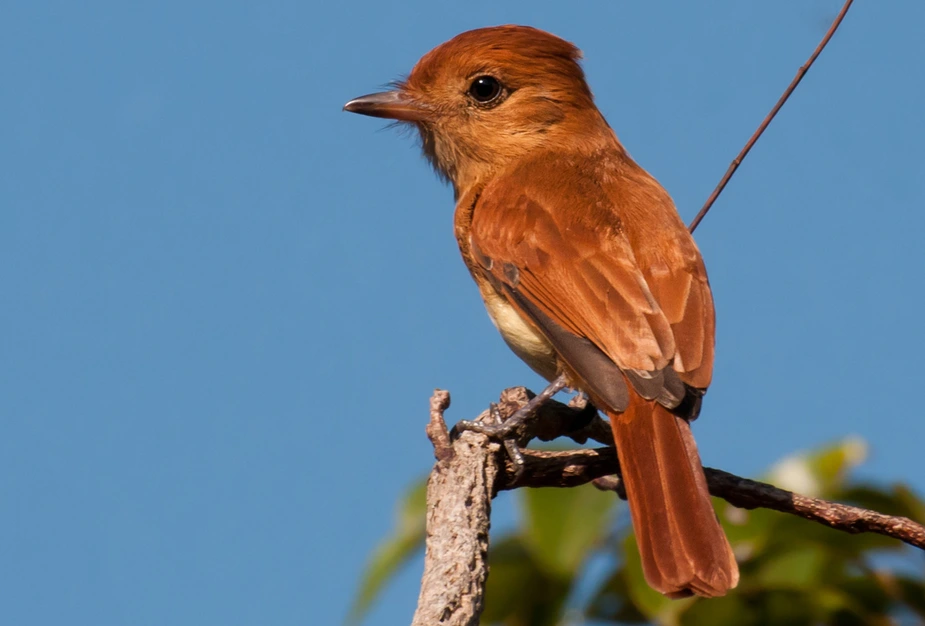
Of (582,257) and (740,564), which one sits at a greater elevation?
(582,257)

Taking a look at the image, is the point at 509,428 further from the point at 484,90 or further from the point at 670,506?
the point at 484,90

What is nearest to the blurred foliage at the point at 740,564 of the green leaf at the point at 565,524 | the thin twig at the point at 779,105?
the green leaf at the point at 565,524

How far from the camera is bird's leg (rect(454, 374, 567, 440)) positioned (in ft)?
11.6

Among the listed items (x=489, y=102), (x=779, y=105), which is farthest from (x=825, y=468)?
(x=489, y=102)

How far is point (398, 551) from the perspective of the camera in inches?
170

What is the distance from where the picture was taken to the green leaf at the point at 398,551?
169 inches

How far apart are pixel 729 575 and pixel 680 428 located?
21.2 inches

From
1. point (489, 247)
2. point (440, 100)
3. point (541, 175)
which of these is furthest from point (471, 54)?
point (489, 247)

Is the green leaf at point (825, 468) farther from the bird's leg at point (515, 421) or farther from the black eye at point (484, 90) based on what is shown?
the black eye at point (484, 90)

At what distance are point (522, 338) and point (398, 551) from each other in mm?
897

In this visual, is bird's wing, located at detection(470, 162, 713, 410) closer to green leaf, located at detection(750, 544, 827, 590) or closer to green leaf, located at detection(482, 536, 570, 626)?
green leaf, located at detection(750, 544, 827, 590)

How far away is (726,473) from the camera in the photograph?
12.0 ft

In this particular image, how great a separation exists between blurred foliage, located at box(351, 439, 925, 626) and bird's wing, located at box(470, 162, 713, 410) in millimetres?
566

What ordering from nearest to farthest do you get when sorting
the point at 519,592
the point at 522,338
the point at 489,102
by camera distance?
the point at 519,592 < the point at 522,338 < the point at 489,102
